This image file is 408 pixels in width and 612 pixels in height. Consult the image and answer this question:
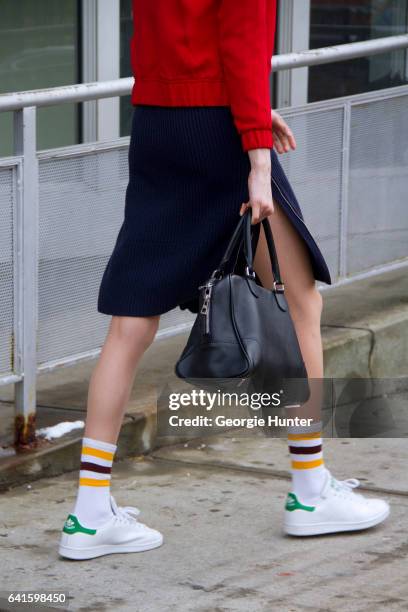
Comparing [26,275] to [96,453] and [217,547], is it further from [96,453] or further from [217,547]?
[217,547]

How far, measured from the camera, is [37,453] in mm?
4363

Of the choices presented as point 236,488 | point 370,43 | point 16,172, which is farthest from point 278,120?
point 370,43

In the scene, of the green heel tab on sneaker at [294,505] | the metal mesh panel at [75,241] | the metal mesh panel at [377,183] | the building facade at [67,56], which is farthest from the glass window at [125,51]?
the green heel tab on sneaker at [294,505]

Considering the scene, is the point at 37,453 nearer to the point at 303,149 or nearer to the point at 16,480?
the point at 16,480

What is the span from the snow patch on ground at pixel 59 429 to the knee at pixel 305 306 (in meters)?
1.10

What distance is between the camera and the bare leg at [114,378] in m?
3.68

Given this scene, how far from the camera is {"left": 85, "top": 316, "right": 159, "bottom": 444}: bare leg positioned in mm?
3678

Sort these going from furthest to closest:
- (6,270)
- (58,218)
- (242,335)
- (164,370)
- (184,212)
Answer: (164,370) < (58,218) < (6,270) < (184,212) < (242,335)

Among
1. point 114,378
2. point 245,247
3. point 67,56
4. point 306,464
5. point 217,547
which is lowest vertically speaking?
point 217,547

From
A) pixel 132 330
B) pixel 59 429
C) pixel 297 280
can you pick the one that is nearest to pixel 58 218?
pixel 59 429

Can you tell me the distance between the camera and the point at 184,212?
143 inches

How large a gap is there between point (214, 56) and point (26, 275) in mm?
1194

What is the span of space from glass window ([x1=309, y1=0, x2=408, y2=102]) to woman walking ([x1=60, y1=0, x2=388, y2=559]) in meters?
5.48

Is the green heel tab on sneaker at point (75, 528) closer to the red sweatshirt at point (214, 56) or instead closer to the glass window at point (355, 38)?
the red sweatshirt at point (214, 56)
